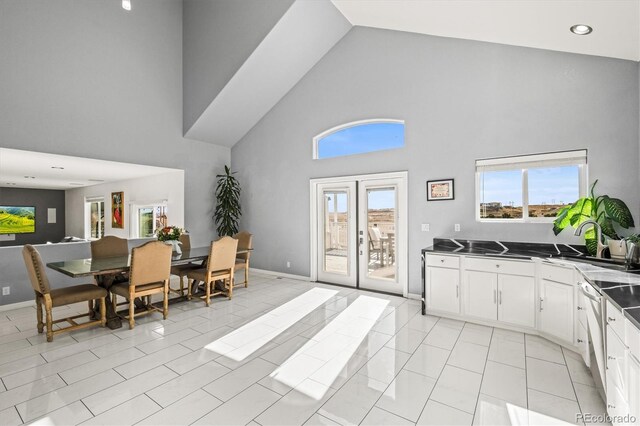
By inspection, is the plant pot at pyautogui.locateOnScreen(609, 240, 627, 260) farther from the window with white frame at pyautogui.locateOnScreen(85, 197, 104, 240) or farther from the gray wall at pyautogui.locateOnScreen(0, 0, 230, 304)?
the window with white frame at pyautogui.locateOnScreen(85, 197, 104, 240)

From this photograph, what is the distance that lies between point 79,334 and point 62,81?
373 cm

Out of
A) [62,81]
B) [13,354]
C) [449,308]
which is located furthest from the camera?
[62,81]

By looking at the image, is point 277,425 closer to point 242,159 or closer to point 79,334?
point 79,334

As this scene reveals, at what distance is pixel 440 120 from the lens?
178 inches

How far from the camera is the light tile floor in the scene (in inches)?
83.0

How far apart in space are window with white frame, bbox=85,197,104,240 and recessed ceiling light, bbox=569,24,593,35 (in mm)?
10911

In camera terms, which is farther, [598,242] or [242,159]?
[242,159]

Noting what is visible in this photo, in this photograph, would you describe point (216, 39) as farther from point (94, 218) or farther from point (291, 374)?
point (94, 218)

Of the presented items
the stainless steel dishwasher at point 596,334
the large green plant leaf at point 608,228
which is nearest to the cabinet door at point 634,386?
the stainless steel dishwasher at point 596,334

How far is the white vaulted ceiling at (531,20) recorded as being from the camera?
2424mm

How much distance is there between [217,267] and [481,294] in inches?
145

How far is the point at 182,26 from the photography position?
625 centimetres

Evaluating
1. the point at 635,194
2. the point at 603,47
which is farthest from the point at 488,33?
the point at 635,194

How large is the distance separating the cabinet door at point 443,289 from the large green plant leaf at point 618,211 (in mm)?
1619
